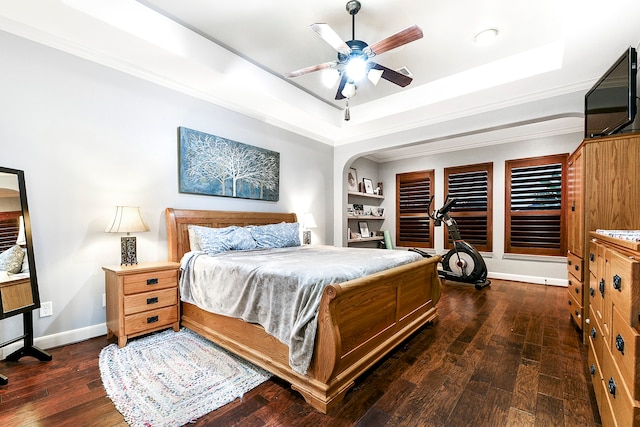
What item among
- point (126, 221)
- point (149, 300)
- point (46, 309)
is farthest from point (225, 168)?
point (46, 309)

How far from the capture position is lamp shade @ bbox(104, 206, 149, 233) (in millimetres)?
2570

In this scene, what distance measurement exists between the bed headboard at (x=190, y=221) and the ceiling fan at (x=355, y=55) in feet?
6.13

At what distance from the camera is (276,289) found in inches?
76.5

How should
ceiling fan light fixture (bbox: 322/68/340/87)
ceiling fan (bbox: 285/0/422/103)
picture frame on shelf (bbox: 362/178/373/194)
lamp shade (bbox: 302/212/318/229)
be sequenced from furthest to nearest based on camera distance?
picture frame on shelf (bbox: 362/178/373/194)
lamp shade (bbox: 302/212/318/229)
ceiling fan light fixture (bbox: 322/68/340/87)
ceiling fan (bbox: 285/0/422/103)

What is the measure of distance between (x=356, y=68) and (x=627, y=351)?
236 cm

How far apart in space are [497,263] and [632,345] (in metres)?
4.91

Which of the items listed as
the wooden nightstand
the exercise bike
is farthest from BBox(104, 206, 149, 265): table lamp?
the exercise bike

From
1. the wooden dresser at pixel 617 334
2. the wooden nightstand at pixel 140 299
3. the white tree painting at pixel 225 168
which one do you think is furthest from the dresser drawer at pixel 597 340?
the white tree painting at pixel 225 168

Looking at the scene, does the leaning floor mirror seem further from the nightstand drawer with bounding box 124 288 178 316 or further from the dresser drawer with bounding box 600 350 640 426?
the dresser drawer with bounding box 600 350 640 426

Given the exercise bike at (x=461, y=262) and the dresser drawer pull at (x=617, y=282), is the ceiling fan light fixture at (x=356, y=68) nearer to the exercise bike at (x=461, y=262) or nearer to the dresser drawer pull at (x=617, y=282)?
the dresser drawer pull at (x=617, y=282)

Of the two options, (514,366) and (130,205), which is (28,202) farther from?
(514,366)

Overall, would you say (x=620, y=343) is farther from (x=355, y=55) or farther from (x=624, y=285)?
(x=355, y=55)

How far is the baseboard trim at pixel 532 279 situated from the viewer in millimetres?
4761

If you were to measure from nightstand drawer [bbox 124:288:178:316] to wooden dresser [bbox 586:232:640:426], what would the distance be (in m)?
3.04
